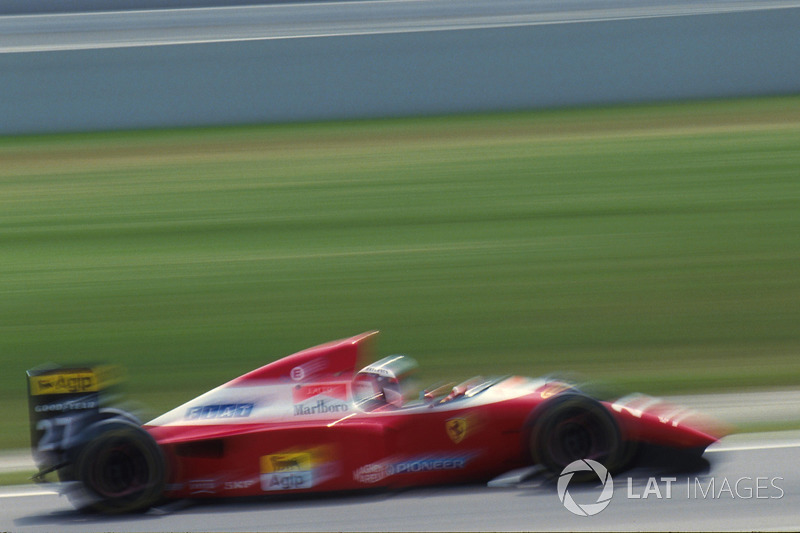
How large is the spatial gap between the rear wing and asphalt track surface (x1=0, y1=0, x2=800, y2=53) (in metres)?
13.8

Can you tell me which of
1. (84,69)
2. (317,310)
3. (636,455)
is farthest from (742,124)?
(636,455)

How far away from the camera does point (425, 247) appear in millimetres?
11992

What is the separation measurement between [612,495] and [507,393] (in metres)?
0.71

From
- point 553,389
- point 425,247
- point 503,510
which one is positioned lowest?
point 503,510

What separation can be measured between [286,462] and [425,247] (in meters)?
6.91

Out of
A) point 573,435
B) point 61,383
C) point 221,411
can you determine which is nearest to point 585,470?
point 573,435

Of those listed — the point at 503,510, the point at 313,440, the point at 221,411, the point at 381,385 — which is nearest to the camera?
the point at 503,510

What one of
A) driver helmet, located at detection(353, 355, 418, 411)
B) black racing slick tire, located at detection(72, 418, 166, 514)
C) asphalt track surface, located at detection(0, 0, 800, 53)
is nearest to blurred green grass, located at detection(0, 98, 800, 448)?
black racing slick tire, located at detection(72, 418, 166, 514)

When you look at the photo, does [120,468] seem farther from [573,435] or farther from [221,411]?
[573,435]

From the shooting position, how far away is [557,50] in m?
17.7

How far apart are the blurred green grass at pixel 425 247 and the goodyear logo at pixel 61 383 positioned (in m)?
2.28

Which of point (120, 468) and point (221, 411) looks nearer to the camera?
point (120, 468)

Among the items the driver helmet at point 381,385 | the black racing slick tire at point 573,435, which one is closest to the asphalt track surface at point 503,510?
the black racing slick tire at point 573,435

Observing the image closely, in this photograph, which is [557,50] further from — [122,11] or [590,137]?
[122,11]
